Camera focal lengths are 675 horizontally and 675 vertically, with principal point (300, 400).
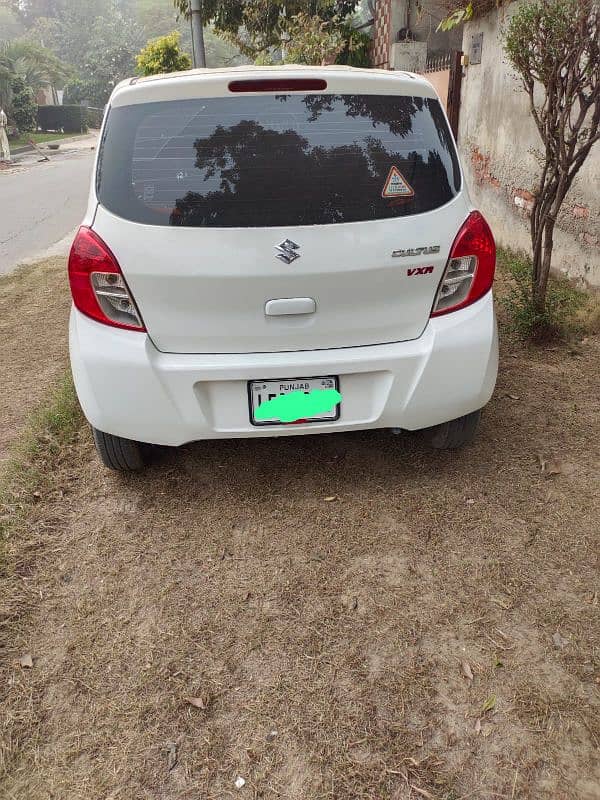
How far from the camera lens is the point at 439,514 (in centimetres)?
295

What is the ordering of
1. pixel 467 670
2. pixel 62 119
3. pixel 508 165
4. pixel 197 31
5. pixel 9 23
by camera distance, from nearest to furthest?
pixel 467 670 < pixel 508 165 < pixel 197 31 < pixel 62 119 < pixel 9 23

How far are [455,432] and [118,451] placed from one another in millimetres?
1587

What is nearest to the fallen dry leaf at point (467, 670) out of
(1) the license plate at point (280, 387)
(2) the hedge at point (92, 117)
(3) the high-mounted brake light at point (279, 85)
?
(1) the license plate at point (280, 387)

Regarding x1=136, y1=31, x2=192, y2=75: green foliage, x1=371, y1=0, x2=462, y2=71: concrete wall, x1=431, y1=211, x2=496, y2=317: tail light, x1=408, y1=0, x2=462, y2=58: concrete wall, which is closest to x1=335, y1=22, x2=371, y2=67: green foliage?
x1=371, y1=0, x2=462, y2=71: concrete wall

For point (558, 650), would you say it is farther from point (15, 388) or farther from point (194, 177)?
point (15, 388)

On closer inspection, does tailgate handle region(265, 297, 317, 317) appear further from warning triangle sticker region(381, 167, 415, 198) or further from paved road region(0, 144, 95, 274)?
paved road region(0, 144, 95, 274)

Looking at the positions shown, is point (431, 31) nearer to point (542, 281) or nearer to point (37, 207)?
point (37, 207)

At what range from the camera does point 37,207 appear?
1252 cm

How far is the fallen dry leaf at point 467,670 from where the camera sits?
2141mm

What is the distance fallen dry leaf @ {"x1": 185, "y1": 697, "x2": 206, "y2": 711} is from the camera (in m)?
2.07

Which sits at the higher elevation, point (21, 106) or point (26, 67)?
point (26, 67)

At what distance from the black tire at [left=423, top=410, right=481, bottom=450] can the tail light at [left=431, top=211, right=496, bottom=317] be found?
61 centimetres

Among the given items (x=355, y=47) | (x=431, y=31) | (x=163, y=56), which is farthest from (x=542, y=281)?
(x=163, y=56)

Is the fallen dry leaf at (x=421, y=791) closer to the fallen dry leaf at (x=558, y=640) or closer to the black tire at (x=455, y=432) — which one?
the fallen dry leaf at (x=558, y=640)
